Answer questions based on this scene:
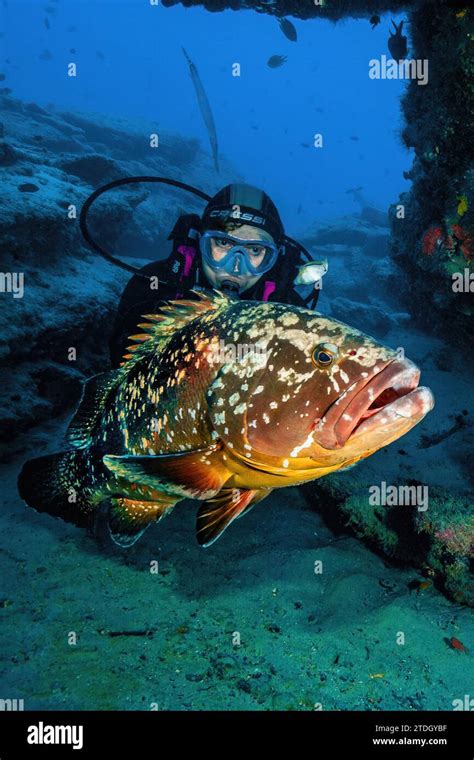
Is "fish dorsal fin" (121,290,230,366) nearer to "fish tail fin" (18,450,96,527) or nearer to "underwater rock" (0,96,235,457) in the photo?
"fish tail fin" (18,450,96,527)

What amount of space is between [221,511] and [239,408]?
2.19 feet

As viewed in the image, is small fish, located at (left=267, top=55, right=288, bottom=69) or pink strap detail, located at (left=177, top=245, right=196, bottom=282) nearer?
pink strap detail, located at (left=177, top=245, right=196, bottom=282)

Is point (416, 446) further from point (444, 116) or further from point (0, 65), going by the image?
point (0, 65)

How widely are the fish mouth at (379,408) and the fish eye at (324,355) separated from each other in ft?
0.65

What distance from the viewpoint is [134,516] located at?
3.13 meters

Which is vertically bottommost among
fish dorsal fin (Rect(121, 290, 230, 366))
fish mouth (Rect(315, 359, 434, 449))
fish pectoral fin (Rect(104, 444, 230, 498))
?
fish pectoral fin (Rect(104, 444, 230, 498))

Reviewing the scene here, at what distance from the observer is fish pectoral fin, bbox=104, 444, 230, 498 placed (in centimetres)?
216

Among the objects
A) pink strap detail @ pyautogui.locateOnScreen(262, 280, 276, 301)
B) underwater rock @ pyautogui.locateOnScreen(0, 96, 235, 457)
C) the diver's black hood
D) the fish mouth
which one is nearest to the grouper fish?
the fish mouth

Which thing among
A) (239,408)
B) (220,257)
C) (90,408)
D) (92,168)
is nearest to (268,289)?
(220,257)

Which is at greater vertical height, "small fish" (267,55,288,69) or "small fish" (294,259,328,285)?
"small fish" (267,55,288,69)

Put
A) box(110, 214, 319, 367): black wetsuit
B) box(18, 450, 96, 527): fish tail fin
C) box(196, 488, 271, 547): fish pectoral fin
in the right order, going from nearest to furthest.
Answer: box(196, 488, 271, 547): fish pectoral fin < box(18, 450, 96, 527): fish tail fin < box(110, 214, 319, 367): black wetsuit

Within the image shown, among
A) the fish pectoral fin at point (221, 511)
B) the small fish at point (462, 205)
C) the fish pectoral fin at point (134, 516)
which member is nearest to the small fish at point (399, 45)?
the small fish at point (462, 205)

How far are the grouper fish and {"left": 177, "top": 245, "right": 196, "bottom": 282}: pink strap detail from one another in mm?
1689

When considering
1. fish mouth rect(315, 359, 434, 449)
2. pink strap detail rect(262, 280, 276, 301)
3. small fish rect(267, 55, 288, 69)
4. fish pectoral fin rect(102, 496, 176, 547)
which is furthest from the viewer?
small fish rect(267, 55, 288, 69)
